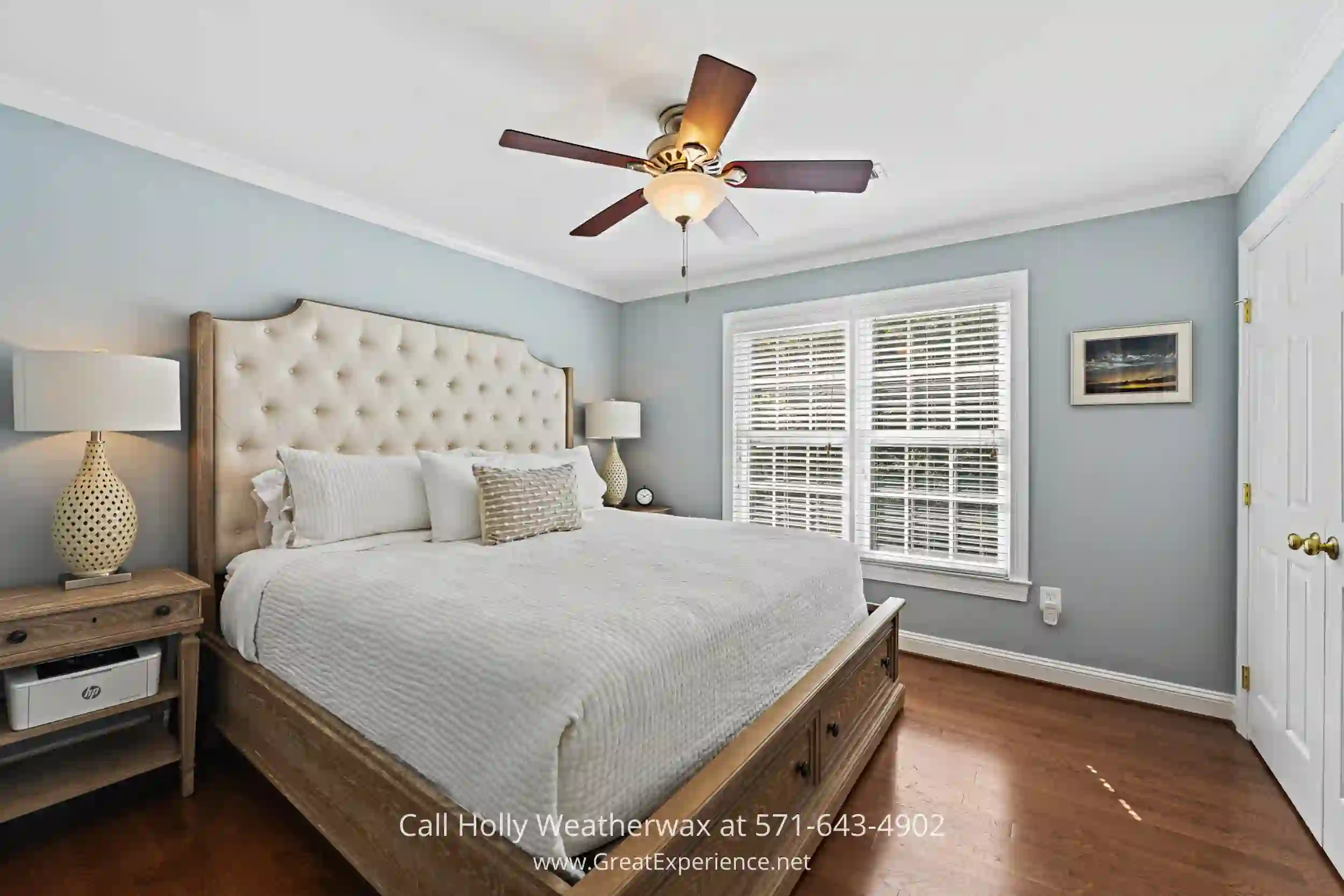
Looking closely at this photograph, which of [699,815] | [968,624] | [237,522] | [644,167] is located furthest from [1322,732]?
[237,522]

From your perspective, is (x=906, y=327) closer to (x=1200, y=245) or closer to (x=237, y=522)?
(x=1200, y=245)

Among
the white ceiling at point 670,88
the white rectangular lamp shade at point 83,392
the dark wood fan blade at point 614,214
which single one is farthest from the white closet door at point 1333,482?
the white rectangular lamp shade at point 83,392

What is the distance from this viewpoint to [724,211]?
2.30m

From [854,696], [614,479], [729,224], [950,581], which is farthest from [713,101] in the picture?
[614,479]

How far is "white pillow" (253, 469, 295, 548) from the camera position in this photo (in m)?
2.46

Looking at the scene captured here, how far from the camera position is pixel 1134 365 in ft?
9.32

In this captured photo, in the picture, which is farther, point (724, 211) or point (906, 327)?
point (906, 327)

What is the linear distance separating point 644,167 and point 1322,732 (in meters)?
2.75

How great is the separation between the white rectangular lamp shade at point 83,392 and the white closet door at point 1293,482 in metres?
3.74

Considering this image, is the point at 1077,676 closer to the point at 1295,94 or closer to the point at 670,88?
the point at 1295,94

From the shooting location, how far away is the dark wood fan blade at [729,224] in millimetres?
2285

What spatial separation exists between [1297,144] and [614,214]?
235 centimetres

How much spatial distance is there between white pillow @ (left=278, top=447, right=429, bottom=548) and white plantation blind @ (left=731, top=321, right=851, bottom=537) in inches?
86.6

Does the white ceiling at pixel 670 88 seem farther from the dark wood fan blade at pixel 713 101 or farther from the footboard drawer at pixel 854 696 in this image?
the footboard drawer at pixel 854 696
